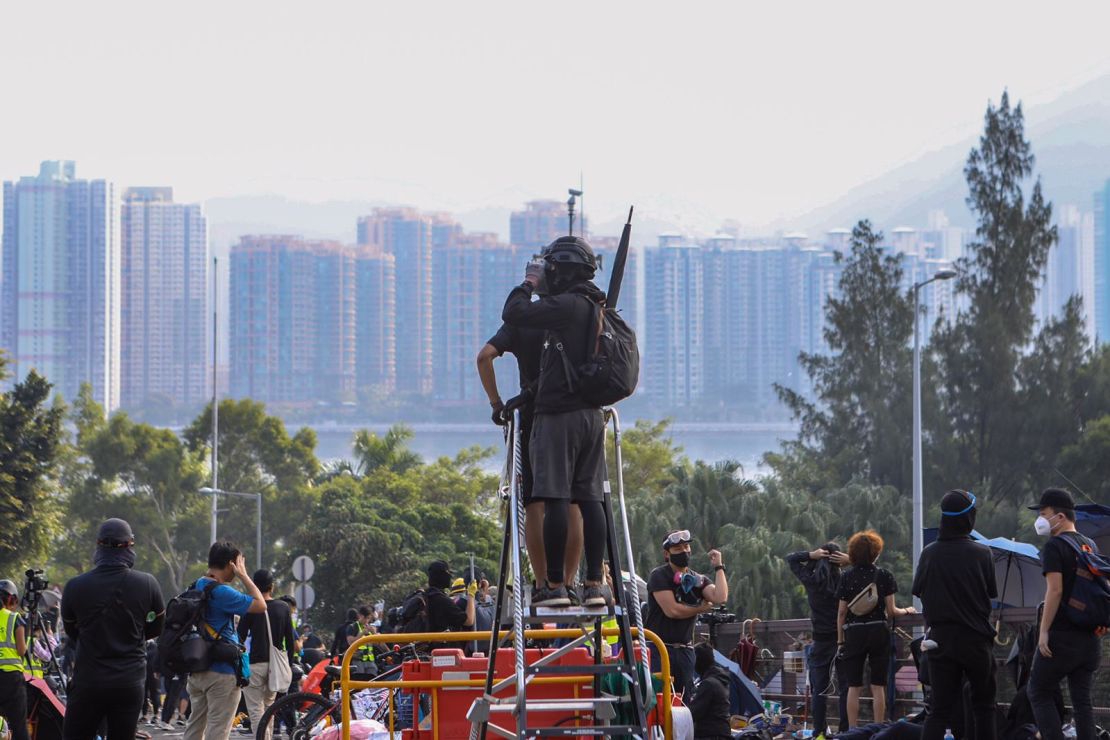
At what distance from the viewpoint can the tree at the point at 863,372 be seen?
164 ft

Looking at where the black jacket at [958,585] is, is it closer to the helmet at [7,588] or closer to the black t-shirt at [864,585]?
the black t-shirt at [864,585]

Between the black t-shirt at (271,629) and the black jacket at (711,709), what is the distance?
351 centimetres

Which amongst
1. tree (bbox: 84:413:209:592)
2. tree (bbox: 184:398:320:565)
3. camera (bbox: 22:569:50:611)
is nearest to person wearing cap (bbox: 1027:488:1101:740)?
camera (bbox: 22:569:50:611)

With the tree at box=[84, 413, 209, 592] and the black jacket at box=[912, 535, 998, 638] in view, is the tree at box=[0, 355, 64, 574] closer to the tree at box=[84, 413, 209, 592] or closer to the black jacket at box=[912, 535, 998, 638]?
the tree at box=[84, 413, 209, 592]

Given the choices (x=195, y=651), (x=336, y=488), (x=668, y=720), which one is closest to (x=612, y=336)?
(x=668, y=720)

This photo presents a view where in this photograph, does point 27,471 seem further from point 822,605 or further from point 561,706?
point 561,706

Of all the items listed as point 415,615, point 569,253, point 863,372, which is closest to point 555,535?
point 569,253

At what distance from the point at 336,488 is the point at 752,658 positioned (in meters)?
55.3

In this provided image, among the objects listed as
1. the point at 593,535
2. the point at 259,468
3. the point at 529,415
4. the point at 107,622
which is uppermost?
the point at 529,415

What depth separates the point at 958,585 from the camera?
9.38 m

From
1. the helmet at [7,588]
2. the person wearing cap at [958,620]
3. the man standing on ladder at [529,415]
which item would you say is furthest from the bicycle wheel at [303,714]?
the man standing on ladder at [529,415]

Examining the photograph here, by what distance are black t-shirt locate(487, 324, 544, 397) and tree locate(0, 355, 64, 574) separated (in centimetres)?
3348

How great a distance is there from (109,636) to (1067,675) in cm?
527

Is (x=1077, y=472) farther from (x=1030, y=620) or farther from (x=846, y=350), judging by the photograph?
(x=1030, y=620)
